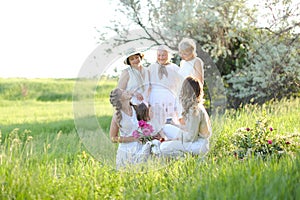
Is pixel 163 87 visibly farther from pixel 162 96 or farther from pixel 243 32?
pixel 243 32

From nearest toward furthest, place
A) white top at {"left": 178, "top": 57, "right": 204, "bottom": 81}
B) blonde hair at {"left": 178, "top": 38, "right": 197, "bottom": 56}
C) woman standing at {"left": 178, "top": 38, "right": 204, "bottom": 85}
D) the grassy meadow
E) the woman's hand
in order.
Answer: the grassy meadow
the woman's hand
white top at {"left": 178, "top": 57, "right": 204, "bottom": 81}
woman standing at {"left": 178, "top": 38, "right": 204, "bottom": 85}
blonde hair at {"left": 178, "top": 38, "right": 197, "bottom": 56}

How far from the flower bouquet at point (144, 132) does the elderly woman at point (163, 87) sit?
0.08 meters

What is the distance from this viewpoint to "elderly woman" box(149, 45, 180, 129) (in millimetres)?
4859

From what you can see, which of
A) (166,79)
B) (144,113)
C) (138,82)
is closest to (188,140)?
(144,113)

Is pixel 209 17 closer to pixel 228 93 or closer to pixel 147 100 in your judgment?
pixel 228 93

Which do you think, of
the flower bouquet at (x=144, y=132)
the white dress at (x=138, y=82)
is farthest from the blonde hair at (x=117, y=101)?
the flower bouquet at (x=144, y=132)

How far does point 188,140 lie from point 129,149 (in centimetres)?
61

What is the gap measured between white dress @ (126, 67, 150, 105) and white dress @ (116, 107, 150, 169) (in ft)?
0.65

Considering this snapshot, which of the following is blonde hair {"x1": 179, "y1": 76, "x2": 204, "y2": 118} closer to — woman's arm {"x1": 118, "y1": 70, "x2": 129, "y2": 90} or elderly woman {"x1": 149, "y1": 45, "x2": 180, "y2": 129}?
elderly woman {"x1": 149, "y1": 45, "x2": 180, "y2": 129}

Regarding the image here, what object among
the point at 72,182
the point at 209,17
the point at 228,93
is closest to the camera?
the point at 72,182

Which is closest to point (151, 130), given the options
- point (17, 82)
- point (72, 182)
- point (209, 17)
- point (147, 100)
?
point (147, 100)

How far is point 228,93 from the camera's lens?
36.1 ft

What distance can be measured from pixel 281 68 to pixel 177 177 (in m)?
6.83

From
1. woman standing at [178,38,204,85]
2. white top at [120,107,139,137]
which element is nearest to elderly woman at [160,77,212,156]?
woman standing at [178,38,204,85]
